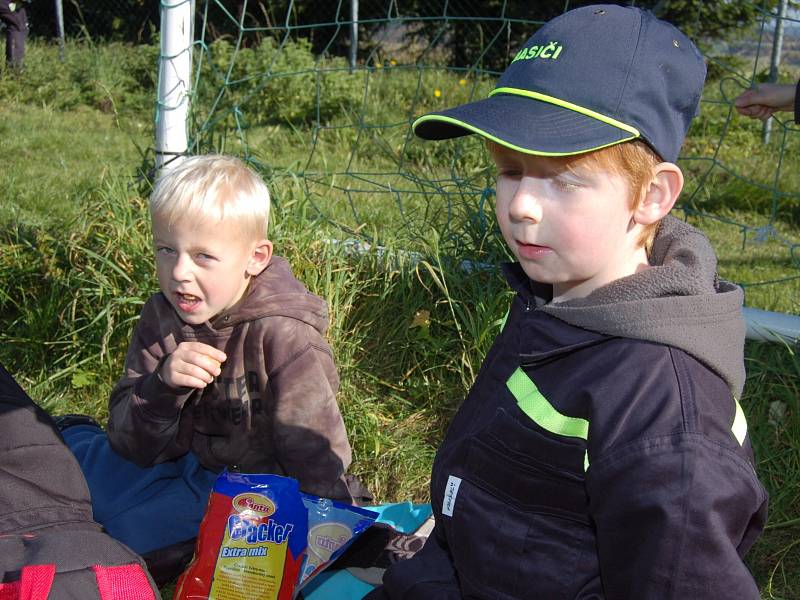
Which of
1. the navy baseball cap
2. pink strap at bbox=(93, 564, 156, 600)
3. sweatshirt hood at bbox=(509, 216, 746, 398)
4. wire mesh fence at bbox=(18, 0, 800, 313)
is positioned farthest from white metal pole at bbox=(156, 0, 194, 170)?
sweatshirt hood at bbox=(509, 216, 746, 398)

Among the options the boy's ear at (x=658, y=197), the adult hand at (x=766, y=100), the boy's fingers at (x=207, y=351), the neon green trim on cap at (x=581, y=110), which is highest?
the neon green trim on cap at (x=581, y=110)

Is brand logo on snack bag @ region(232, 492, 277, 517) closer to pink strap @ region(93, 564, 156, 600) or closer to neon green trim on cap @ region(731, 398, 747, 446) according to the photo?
pink strap @ region(93, 564, 156, 600)

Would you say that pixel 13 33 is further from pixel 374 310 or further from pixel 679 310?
pixel 679 310

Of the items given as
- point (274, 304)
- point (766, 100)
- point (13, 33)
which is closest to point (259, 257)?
point (274, 304)

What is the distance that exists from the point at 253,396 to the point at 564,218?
119cm

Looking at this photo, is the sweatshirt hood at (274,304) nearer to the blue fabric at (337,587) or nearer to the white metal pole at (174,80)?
the blue fabric at (337,587)

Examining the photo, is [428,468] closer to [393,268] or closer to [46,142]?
[393,268]

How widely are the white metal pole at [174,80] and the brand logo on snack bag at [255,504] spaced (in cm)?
170

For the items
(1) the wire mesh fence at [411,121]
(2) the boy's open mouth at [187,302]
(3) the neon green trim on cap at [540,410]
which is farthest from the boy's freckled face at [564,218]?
(1) the wire mesh fence at [411,121]

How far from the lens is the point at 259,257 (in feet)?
7.83

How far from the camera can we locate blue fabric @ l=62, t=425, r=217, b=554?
2412 millimetres

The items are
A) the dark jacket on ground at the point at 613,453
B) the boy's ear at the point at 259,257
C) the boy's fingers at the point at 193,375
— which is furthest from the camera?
the boy's ear at the point at 259,257

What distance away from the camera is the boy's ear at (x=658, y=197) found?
146 centimetres

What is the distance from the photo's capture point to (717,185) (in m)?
5.95
